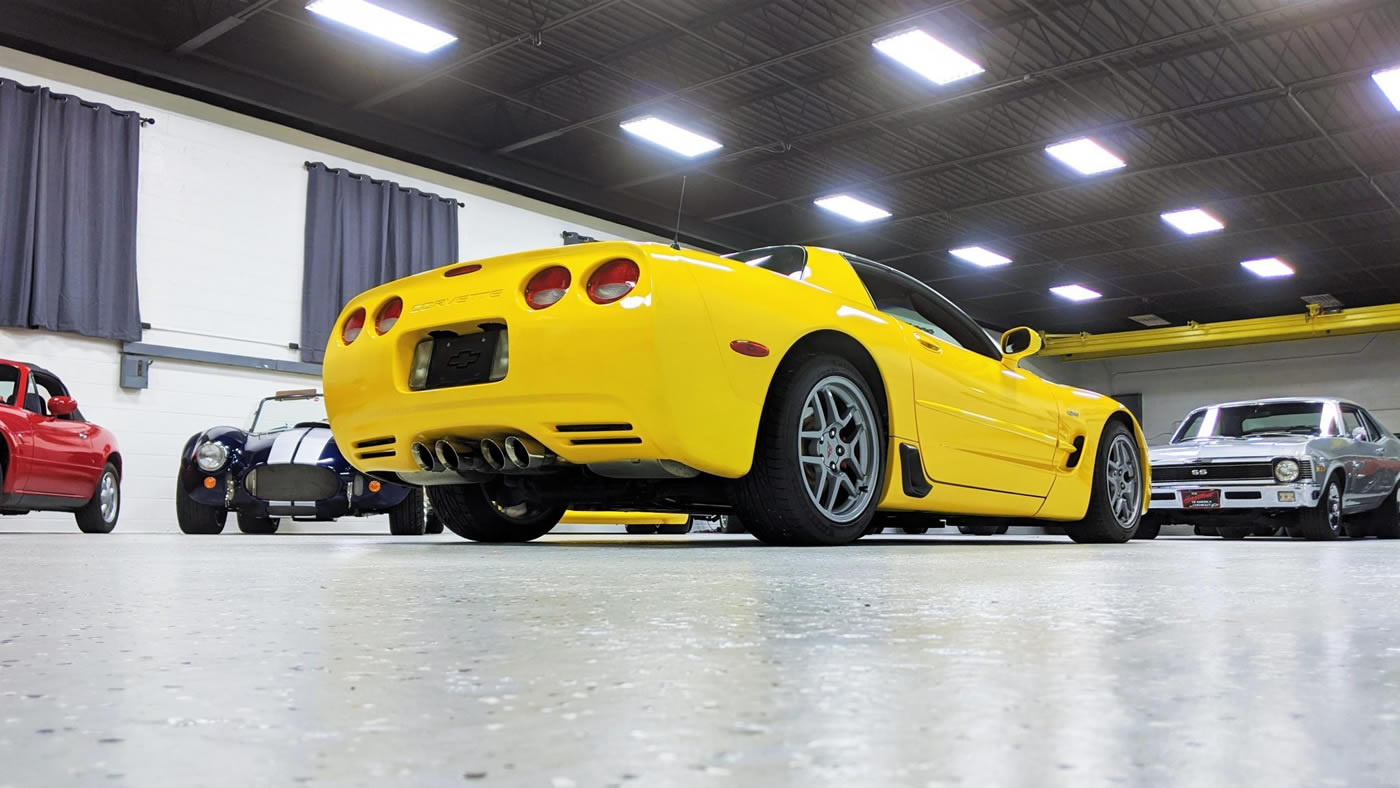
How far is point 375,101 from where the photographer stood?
12227 millimetres

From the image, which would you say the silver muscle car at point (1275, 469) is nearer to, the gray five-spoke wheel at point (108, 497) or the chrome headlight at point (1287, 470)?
the chrome headlight at point (1287, 470)

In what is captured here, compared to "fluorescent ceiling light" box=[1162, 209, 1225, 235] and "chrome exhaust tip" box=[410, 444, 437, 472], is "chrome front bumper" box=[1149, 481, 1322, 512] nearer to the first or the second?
"chrome exhaust tip" box=[410, 444, 437, 472]

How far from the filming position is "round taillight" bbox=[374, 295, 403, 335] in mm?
3838

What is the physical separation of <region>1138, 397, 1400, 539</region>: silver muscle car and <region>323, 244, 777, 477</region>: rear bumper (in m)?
6.60

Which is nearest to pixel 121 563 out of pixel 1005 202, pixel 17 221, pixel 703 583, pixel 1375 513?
pixel 703 583

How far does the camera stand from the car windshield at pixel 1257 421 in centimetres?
957

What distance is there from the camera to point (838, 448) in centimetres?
379

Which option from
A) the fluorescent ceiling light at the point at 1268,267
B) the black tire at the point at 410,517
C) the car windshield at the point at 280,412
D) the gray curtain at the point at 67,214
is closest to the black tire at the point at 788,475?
the black tire at the point at 410,517

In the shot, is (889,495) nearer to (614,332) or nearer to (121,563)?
(614,332)

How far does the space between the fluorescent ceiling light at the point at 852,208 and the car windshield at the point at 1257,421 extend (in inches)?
276

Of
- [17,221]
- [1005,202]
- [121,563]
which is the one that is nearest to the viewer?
[121,563]

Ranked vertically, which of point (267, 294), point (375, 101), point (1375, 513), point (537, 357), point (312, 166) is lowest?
point (1375, 513)

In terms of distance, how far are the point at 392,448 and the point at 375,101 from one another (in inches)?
375

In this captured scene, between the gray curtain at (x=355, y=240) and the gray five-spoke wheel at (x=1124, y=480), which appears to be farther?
the gray curtain at (x=355, y=240)
